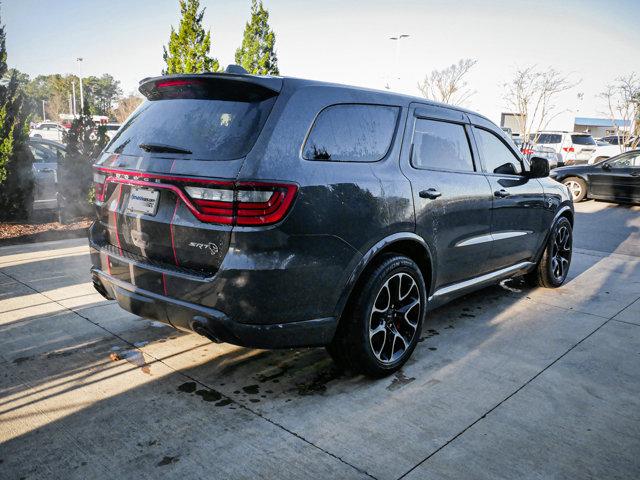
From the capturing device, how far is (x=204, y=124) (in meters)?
2.78

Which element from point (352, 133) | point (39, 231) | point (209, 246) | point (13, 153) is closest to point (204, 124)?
point (209, 246)

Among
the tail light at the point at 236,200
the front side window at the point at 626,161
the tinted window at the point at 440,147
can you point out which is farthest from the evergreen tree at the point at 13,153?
the front side window at the point at 626,161

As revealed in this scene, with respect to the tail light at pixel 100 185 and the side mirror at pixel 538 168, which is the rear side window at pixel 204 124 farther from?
the side mirror at pixel 538 168

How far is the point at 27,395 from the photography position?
2.92 m

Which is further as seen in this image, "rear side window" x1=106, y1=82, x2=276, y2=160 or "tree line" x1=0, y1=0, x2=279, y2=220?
"tree line" x1=0, y1=0, x2=279, y2=220

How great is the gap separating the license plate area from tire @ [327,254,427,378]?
49.8 inches

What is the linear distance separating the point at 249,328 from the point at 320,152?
103 centimetres

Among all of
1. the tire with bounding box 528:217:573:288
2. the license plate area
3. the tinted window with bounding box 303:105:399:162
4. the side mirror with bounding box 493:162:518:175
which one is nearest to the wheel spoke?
the tinted window with bounding box 303:105:399:162

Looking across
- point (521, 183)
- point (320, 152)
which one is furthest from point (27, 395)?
point (521, 183)

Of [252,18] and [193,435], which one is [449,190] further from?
[252,18]

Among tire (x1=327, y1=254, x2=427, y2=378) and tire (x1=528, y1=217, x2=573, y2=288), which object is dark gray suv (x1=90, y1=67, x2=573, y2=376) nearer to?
tire (x1=327, y1=254, x2=427, y2=378)

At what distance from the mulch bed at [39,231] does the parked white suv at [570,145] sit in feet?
69.5

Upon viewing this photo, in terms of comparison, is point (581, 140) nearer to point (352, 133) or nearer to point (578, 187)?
point (578, 187)

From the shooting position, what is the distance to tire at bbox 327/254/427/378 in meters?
2.99
